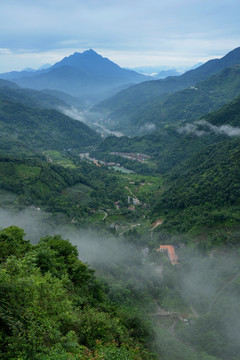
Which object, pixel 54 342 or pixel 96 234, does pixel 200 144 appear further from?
pixel 54 342

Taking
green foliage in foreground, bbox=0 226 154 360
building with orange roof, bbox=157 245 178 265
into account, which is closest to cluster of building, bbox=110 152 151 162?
building with orange roof, bbox=157 245 178 265

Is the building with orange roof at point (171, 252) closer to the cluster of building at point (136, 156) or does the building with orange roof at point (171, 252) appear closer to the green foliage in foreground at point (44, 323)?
the green foliage in foreground at point (44, 323)

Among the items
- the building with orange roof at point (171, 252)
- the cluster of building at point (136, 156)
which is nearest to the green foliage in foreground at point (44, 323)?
the building with orange roof at point (171, 252)

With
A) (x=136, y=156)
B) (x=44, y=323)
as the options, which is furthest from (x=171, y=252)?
(x=136, y=156)

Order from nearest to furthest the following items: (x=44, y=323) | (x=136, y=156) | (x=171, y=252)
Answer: (x=44, y=323)
(x=171, y=252)
(x=136, y=156)

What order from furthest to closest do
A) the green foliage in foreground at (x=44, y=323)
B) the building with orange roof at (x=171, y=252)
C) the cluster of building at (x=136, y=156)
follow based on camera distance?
the cluster of building at (x=136, y=156) < the building with orange roof at (x=171, y=252) < the green foliage in foreground at (x=44, y=323)

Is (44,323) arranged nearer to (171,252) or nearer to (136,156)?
(171,252)

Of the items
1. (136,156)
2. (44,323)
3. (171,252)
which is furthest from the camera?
(136,156)

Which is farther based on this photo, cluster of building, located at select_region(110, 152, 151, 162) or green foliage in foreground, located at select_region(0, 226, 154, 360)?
cluster of building, located at select_region(110, 152, 151, 162)

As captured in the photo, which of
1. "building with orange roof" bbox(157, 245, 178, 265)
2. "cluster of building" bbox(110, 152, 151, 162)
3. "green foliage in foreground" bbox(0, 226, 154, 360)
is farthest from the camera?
"cluster of building" bbox(110, 152, 151, 162)

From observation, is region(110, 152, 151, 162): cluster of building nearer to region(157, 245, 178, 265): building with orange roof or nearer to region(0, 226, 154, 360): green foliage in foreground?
region(157, 245, 178, 265): building with orange roof

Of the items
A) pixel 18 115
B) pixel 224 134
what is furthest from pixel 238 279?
pixel 18 115
